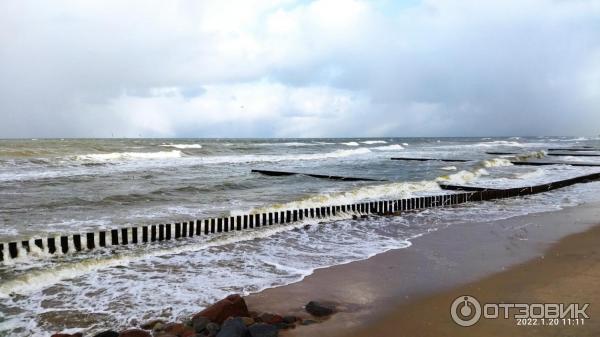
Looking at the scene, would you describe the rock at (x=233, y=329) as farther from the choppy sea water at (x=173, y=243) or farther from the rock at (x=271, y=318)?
the choppy sea water at (x=173, y=243)

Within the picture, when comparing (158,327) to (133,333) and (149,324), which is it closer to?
(149,324)

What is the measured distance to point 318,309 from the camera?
7172 mm

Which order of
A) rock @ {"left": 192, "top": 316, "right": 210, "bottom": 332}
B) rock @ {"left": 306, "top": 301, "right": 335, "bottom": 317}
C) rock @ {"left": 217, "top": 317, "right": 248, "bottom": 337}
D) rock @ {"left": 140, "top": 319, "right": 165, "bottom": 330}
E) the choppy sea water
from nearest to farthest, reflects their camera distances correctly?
rock @ {"left": 217, "top": 317, "right": 248, "bottom": 337}, rock @ {"left": 192, "top": 316, "right": 210, "bottom": 332}, rock @ {"left": 140, "top": 319, "right": 165, "bottom": 330}, rock @ {"left": 306, "top": 301, "right": 335, "bottom": 317}, the choppy sea water

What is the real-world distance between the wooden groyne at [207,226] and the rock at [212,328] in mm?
6086

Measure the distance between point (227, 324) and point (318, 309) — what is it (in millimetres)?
1668

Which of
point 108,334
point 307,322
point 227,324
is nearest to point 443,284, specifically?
point 307,322

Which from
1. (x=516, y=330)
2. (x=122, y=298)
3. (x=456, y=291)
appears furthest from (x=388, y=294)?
(x=122, y=298)

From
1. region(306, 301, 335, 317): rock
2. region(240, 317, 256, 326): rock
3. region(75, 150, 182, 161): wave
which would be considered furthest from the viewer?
region(75, 150, 182, 161): wave

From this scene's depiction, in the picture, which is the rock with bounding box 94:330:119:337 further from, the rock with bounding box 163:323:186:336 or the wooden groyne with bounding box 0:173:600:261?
the wooden groyne with bounding box 0:173:600:261

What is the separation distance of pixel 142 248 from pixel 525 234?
1014cm

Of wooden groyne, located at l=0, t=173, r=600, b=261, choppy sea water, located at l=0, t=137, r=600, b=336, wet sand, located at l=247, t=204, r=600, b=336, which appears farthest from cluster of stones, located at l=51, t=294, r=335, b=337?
wooden groyne, located at l=0, t=173, r=600, b=261

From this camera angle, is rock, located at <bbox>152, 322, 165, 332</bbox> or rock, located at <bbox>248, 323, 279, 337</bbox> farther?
rock, located at <bbox>152, 322, 165, 332</bbox>

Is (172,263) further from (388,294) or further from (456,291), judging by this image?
(456,291)

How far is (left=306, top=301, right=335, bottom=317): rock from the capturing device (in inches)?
281
